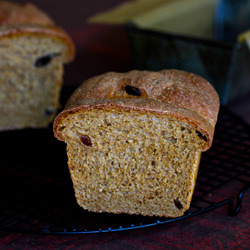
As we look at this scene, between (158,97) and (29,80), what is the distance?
3.73ft

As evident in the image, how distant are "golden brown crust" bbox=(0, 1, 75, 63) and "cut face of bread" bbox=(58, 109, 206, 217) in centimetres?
91

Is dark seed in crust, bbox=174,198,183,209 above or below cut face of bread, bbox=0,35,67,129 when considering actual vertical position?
below

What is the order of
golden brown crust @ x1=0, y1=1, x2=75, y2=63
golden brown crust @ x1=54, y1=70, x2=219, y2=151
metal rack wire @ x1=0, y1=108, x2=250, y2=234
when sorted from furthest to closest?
golden brown crust @ x1=0, y1=1, x2=75, y2=63 < metal rack wire @ x1=0, y1=108, x2=250, y2=234 < golden brown crust @ x1=54, y1=70, x2=219, y2=151

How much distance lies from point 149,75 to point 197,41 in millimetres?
841

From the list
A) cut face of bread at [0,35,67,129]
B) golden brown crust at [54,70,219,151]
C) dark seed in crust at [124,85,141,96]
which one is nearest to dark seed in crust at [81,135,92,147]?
golden brown crust at [54,70,219,151]

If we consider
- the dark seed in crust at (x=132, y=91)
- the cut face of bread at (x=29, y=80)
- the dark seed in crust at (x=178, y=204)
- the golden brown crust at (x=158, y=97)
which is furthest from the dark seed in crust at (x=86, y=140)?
the cut face of bread at (x=29, y=80)

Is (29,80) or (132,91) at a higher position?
(132,91)

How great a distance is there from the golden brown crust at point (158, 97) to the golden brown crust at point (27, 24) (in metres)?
0.71

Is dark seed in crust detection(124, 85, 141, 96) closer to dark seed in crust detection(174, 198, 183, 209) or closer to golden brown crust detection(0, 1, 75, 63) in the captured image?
dark seed in crust detection(174, 198, 183, 209)

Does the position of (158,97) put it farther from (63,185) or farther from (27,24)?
(27,24)

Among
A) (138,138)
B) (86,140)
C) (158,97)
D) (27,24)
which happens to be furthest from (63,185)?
(27,24)

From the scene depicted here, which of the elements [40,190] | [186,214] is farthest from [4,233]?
[186,214]

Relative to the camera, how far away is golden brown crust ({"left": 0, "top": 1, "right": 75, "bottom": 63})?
87.7 inches

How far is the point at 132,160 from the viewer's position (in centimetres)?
163
